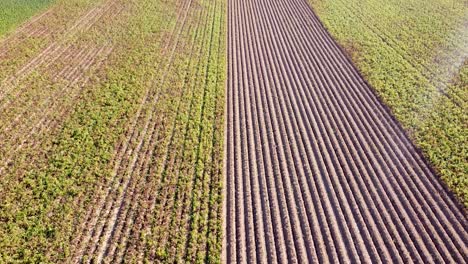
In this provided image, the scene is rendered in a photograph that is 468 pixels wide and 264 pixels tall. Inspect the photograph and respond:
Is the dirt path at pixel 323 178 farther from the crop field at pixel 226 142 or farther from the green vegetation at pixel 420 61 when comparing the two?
the green vegetation at pixel 420 61

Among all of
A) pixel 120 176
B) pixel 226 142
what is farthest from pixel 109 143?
pixel 226 142

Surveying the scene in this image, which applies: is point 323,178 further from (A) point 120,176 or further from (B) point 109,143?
(B) point 109,143

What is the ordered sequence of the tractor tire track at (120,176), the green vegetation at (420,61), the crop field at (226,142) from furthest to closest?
1. the green vegetation at (420,61)
2. the crop field at (226,142)
3. the tractor tire track at (120,176)

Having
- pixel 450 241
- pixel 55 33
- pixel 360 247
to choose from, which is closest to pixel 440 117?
pixel 450 241

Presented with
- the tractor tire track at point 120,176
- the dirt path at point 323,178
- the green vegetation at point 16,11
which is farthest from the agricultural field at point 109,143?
the dirt path at point 323,178

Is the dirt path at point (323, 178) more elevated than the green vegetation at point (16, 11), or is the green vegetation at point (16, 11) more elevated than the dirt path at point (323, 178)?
the green vegetation at point (16, 11)

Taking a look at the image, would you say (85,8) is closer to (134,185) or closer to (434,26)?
(134,185)
